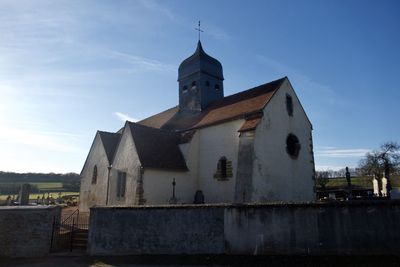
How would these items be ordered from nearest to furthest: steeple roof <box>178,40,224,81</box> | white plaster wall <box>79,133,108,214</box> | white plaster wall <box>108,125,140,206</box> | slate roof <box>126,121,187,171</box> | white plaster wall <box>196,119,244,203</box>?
white plaster wall <box>196,119,244,203</box> < white plaster wall <box>108,125,140,206</box> < slate roof <box>126,121,187,171</box> < white plaster wall <box>79,133,108,214</box> < steeple roof <box>178,40,224,81</box>

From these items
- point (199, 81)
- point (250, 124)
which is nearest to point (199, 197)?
point (250, 124)

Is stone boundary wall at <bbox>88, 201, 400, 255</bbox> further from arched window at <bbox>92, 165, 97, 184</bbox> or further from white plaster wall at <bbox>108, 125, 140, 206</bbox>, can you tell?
arched window at <bbox>92, 165, 97, 184</bbox>

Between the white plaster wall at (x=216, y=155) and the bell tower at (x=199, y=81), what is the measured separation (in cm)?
534

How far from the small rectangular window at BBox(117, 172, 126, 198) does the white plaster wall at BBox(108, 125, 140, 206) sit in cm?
26

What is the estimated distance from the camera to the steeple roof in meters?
26.3

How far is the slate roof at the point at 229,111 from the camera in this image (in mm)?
18569

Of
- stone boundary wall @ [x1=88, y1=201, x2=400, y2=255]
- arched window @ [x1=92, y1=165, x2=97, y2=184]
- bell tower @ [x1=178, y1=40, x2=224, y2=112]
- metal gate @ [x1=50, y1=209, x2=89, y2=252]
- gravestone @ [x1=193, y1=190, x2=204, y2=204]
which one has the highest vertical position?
bell tower @ [x1=178, y1=40, x2=224, y2=112]

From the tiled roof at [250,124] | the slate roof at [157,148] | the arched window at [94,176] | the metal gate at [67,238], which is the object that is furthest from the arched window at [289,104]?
the arched window at [94,176]

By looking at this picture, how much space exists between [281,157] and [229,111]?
15.1ft

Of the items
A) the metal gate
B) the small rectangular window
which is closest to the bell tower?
the small rectangular window

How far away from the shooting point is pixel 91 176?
24000 millimetres

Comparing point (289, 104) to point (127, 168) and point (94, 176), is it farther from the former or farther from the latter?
point (94, 176)

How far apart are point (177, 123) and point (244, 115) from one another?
8.76 meters

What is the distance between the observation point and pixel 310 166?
67.5 ft
